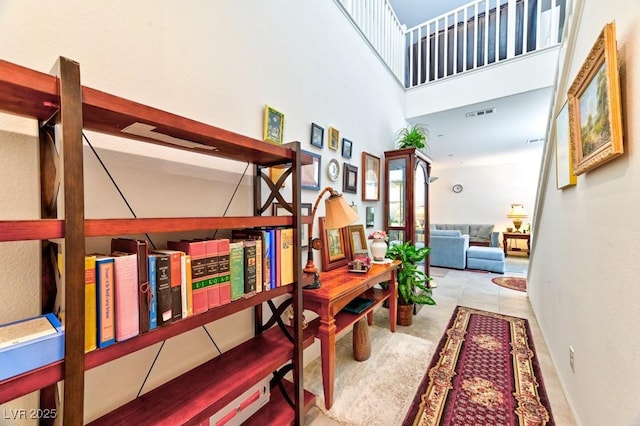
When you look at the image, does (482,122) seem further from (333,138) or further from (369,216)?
(333,138)

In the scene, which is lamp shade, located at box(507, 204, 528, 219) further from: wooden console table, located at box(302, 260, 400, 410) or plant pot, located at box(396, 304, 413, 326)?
wooden console table, located at box(302, 260, 400, 410)

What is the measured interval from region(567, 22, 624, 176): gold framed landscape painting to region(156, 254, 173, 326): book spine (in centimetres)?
176

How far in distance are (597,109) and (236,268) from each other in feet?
6.07

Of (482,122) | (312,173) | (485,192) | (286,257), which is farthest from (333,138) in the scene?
(485,192)

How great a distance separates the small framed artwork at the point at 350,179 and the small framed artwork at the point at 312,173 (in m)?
0.42

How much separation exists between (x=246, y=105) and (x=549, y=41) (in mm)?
3877

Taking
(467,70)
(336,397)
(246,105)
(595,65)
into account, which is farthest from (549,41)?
(336,397)

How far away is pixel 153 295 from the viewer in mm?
832

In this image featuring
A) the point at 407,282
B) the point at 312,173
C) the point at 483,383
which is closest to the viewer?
the point at 483,383

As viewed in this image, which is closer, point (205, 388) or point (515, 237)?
point (205, 388)

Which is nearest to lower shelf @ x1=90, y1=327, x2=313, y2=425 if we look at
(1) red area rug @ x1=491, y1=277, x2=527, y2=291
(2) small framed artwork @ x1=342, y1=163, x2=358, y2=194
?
(2) small framed artwork @ x1=342, y1=163, x2=358, y2=194

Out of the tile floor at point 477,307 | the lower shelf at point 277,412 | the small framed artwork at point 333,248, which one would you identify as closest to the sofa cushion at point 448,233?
the tile floor at point 477,307

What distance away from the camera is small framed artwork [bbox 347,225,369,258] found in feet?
8.22

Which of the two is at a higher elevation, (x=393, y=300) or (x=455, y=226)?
(x=455, y=226)
